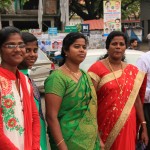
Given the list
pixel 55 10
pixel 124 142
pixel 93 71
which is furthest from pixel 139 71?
pixel 55 10

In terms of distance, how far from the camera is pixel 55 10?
26281 millimetres

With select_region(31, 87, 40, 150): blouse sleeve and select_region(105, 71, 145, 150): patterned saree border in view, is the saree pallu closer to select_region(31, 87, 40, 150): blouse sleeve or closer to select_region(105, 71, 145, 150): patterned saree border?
select_region(105, 71, 145, 150): patterned saree border

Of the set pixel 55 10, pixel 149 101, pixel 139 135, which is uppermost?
pixel 55 10

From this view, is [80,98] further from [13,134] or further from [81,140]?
[13,134]

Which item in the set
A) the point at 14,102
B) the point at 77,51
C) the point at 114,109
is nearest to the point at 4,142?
the point at 14,102

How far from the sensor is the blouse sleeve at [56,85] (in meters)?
2.64

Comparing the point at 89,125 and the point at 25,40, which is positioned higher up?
the point at 25,40

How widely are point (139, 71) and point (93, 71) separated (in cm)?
49

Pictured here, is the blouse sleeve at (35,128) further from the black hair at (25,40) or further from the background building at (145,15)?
the background building at (145,15)

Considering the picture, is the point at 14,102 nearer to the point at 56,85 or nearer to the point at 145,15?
the point at 56,85

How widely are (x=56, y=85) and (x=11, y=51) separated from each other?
50 centimetres

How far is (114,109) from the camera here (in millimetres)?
3104

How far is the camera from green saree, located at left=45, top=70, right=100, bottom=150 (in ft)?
8.77

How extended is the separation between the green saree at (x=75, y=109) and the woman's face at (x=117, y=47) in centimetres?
51
